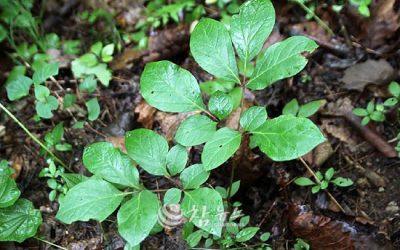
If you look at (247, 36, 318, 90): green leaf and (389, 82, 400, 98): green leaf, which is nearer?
(247, 36, 318, 90): green leaf

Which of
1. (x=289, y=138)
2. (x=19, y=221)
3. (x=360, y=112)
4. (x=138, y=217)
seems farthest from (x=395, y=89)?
(x=19, y=221)

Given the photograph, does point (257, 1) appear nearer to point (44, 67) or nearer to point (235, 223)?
point (235, 223)

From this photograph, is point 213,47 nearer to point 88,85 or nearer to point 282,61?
point 282,61

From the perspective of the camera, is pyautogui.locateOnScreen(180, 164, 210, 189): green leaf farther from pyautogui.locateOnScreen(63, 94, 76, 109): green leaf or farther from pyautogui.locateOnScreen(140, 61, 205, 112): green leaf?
pyautogui.locateOnScreen(63, 94, 76, 109): green leaf

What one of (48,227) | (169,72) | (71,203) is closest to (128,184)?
(71,203)

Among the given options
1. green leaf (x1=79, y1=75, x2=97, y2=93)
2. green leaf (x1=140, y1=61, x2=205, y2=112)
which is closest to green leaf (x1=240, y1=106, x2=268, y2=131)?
green leaf (x1=140, y1=61, x2=205, y2=112)
